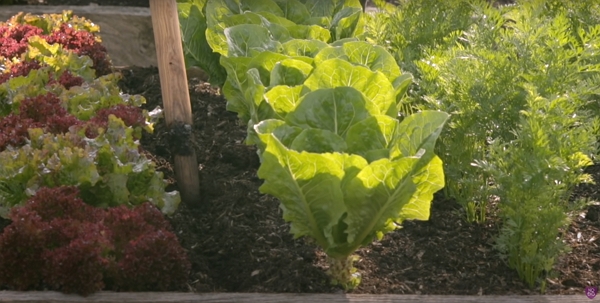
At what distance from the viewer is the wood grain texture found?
10.9 ft

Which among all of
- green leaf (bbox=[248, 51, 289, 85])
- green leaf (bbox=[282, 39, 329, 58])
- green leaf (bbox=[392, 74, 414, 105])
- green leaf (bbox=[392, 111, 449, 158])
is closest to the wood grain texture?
green leaf (bbox=[392, 111, 449, 158])

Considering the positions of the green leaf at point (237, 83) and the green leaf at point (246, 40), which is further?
the green leaf at point (246, 40)

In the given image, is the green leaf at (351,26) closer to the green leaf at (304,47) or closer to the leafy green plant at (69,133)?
the green leaf at (304,47)

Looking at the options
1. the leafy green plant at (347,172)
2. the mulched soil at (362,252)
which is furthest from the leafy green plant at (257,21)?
the leafy green plant at (347,172)

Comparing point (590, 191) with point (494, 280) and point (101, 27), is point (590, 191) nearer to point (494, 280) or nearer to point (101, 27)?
point (494, 280)

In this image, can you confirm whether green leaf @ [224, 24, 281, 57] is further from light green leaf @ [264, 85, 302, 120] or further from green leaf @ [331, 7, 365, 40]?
A: light green leaf @ [264, 85, 302, 120]

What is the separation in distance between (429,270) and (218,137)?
186 centimetres

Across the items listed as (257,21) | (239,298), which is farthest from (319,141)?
(257,21)

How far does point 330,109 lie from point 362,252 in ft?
2.32

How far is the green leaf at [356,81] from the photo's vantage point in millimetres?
3832

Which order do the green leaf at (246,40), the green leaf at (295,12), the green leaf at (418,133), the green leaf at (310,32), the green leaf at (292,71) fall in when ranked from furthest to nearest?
the green leaf at (295,12)
the green leaf at (310,32)
the green leaf at (246,40)
the green leaf at (292,71)
the green leaf at (418,133)

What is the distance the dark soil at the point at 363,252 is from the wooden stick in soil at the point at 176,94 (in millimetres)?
141

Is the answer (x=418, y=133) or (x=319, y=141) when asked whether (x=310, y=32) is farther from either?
(x=418, y=133)

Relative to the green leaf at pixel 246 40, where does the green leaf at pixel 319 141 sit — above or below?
below
